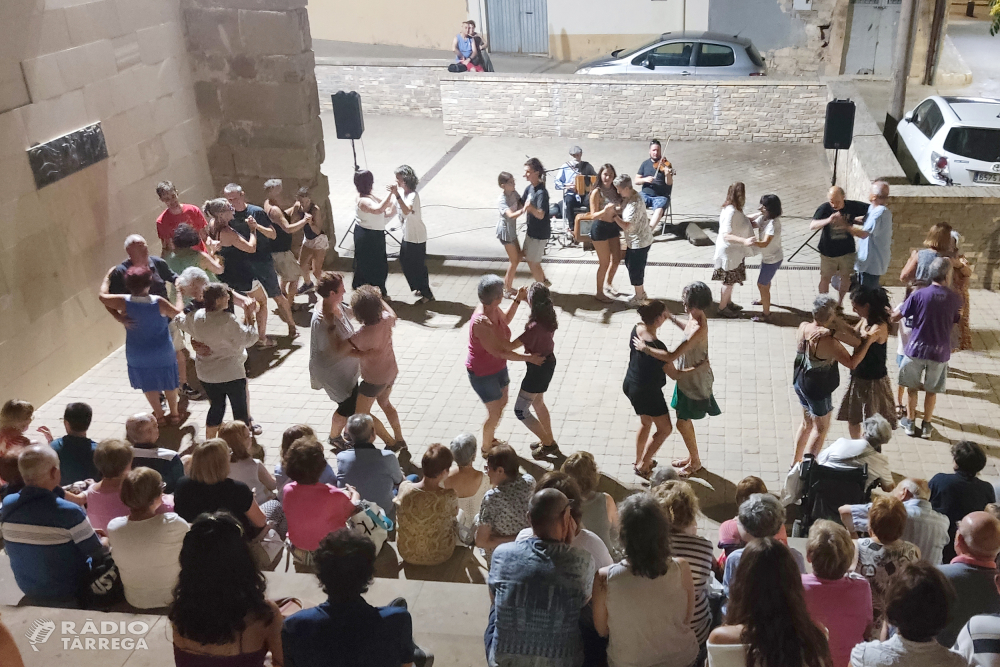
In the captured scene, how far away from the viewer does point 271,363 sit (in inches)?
345

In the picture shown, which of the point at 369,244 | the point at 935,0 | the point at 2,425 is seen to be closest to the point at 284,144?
the point at 369,244

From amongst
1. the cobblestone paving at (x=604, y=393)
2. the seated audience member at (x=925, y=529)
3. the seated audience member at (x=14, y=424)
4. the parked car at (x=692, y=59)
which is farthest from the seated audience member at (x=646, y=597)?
the parked car at (x=692, y=59)

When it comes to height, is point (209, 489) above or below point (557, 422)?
above

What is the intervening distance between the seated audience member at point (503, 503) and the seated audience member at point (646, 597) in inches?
43.2

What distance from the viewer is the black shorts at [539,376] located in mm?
6590

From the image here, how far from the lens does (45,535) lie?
180 inches

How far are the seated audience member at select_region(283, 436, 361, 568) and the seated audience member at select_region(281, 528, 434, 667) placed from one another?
4.53 feet

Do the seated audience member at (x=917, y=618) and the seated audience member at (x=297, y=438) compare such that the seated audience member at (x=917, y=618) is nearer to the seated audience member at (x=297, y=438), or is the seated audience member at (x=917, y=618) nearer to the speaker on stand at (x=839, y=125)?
the seated audience member at (x=297, y=438)

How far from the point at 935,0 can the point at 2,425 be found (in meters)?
18.6

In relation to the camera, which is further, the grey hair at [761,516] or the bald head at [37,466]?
the bald head at [37,466]

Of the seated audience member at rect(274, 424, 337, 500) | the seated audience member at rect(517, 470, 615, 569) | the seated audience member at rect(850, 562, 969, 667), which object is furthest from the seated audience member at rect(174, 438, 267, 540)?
the seated audience member at rect(850, 562, 969, 667)

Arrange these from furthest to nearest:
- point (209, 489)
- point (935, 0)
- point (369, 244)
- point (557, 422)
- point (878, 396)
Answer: point (935, 0) < point (369, 244) < point (557, 422) < point (878, 396) < point (209, 489)

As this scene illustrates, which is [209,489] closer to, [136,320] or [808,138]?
[136,320]

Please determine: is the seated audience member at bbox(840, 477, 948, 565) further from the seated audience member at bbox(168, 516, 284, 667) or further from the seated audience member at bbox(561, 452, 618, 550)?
the seated audience member at bbox(168, 516, 284, 667)
